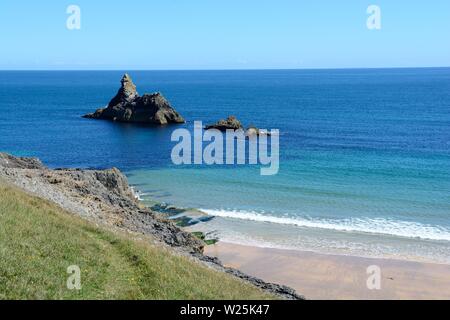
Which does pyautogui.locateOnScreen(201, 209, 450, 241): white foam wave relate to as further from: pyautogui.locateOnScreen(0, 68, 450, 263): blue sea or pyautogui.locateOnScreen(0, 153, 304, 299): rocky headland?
pyautogui.locateOnScreen(0, 153, 304, 299): rocky headland

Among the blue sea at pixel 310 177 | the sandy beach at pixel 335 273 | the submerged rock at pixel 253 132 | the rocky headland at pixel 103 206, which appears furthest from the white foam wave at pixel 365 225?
the submerged rock at pixel 253 132

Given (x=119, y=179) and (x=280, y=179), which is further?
(x=280, y=179)

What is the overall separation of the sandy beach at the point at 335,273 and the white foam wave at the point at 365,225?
6.10 meters

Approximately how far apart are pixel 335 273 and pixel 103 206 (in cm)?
1550

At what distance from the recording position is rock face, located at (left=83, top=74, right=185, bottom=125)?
11481 centimetres

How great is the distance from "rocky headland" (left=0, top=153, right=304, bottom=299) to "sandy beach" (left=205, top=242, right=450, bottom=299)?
3600 millimetres

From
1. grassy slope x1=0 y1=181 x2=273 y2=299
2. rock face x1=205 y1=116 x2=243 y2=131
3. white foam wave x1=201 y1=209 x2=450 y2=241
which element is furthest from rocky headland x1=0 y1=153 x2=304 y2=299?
rock face x1=205 y1=116 x2=243 y2=131

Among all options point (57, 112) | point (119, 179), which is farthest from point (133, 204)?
point (57, 112)

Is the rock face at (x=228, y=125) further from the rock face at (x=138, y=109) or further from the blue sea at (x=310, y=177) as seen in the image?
the rock face at (x=138, y=109)

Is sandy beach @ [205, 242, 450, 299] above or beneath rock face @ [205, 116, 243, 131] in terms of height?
beneath

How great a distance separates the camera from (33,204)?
88.0ft

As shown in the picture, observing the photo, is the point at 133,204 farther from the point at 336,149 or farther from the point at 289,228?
the point at 336,149

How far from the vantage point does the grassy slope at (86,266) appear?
1742cm
